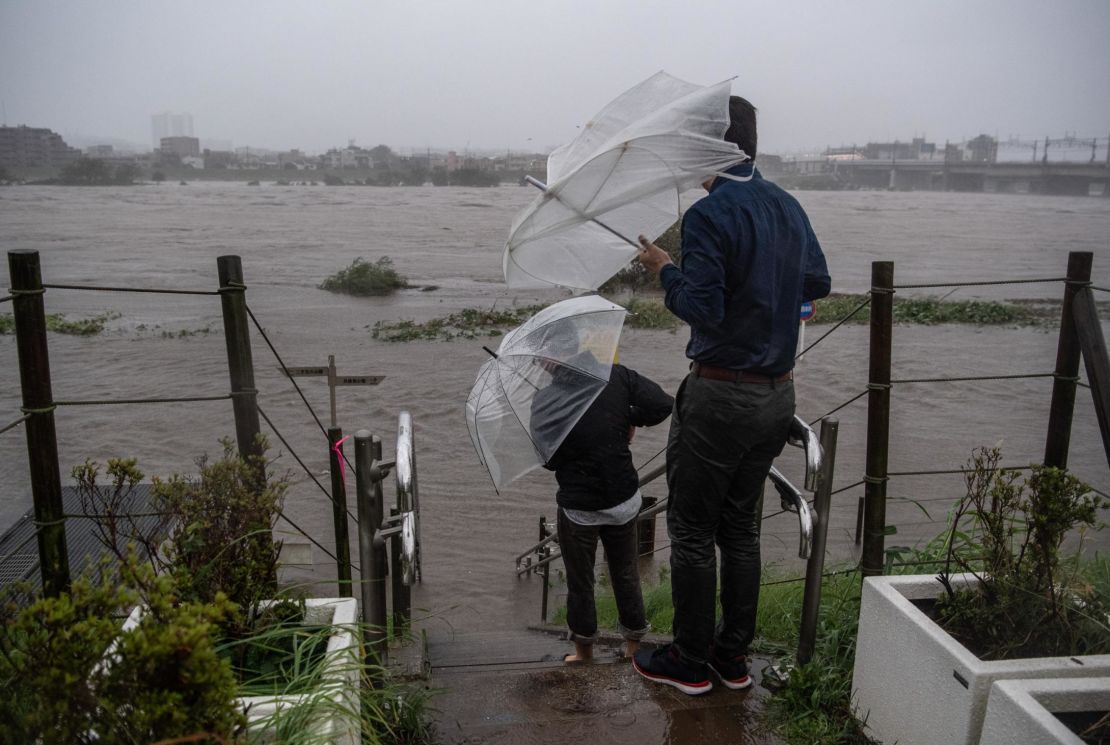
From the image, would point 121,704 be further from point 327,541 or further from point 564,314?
point 327,541

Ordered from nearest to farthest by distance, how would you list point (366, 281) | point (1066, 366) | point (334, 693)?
point (334, 693)
point (1066, 366)
point (366, 281)

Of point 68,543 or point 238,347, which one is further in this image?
point 68,543

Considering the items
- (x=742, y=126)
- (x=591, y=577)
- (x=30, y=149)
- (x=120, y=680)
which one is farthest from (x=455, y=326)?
(x=30, y=149)

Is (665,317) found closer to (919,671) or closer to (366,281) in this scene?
(366,281)

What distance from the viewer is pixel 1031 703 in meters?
2.08

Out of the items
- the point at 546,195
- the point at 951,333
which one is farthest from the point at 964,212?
the point at 546,195

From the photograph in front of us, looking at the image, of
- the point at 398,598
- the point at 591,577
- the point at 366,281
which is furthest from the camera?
the point at 366,281

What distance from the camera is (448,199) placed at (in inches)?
3327

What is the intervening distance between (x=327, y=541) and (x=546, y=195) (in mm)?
6055

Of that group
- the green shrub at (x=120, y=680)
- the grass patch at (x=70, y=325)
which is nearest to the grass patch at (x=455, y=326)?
the grass patch at (x=70, y=325)

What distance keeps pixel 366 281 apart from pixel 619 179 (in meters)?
22.1

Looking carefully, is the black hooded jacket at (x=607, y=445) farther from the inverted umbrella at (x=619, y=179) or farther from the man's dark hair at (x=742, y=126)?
the man's dark hair at (x=742, y=126)

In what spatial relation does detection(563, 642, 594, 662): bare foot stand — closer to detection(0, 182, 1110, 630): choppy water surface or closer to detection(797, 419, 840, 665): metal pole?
detection(797, 419, 840, 665): metal pole

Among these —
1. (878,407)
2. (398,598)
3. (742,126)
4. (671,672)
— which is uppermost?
(742,126)
